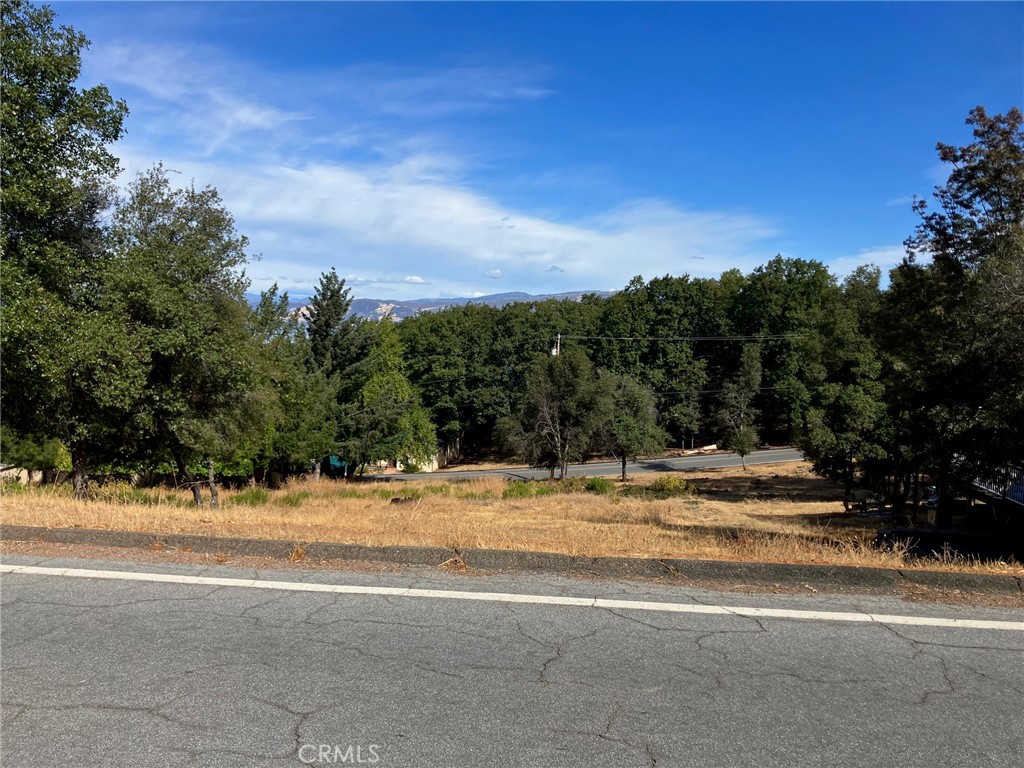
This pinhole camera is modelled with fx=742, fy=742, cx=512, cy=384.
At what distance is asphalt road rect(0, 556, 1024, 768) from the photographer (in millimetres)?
3418

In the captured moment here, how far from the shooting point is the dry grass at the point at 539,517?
724 cm

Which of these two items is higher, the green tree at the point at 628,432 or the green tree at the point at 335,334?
the green tree at the point at 335,334

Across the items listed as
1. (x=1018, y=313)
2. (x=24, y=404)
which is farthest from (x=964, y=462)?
(x=24, y=404)

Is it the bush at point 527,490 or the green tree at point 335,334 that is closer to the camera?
the bush at point 527,490

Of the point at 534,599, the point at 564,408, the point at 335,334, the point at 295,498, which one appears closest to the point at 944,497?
the point at 534,599

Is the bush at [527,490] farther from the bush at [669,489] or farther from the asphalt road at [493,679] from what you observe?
the asphalt road at [493,679]

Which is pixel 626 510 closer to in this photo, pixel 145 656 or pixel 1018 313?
pixel 1018 313

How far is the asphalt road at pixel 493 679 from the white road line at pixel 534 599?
0.04m

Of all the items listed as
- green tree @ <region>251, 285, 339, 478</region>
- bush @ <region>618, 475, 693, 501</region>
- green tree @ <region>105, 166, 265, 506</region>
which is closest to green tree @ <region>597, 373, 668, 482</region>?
bush @ <region>618, 475, 693, 501</region>

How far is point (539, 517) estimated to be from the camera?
2145 cm

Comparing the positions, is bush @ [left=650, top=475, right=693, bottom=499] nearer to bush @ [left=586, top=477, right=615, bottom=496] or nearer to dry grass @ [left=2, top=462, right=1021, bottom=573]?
dry grass @ [left=2, top=462, right=1021, bottom=573]

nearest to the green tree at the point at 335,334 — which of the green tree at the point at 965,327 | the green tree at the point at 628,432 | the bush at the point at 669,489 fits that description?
the green tree at the point at 628,432

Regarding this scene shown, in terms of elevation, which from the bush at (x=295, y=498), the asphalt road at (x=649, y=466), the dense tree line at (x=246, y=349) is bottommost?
the asphalt road at (x=649, y=466)

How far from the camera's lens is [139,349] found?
13.8 metres
